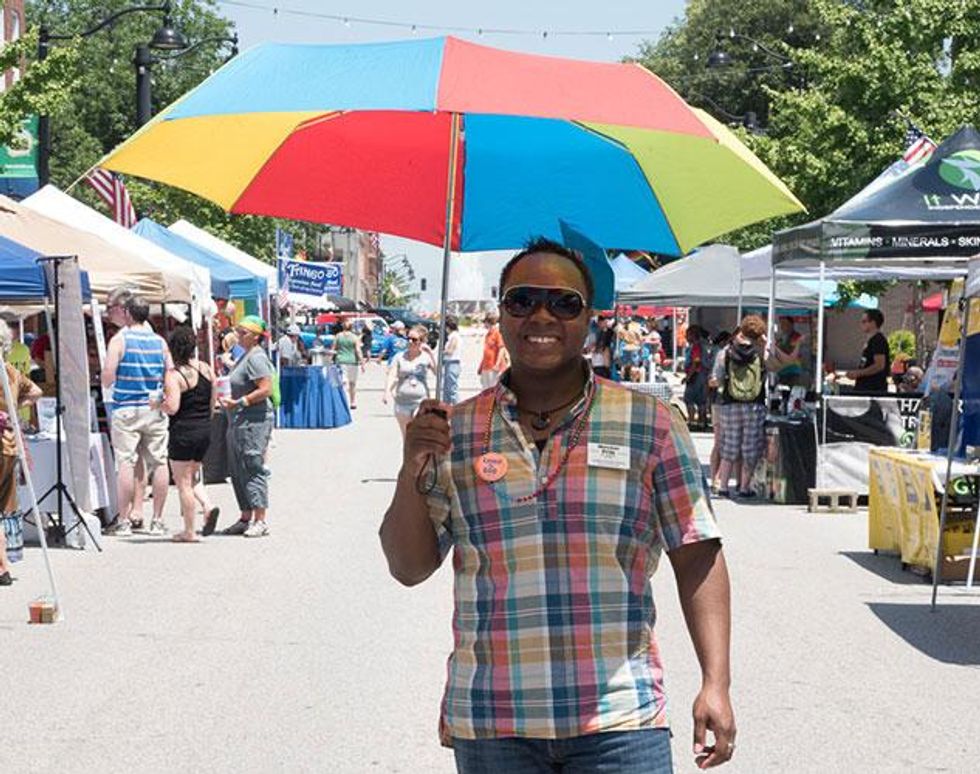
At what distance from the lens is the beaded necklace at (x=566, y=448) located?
151 inches

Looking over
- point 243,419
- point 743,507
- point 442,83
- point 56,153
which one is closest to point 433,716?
point 442,83

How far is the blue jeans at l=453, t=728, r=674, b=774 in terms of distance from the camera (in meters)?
3.73

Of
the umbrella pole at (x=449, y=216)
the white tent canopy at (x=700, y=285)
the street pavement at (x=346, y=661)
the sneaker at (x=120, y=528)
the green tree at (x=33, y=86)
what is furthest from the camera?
the white tent canopy at (x=700, y=285)

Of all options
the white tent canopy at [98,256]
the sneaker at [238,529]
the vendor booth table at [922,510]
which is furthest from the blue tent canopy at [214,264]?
the vendor booth table at [922,510]

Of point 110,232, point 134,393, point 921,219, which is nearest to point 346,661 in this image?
point 134,393

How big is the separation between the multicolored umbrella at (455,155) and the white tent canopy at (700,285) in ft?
71.1

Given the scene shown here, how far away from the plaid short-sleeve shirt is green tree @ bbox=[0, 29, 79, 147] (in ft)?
79.0

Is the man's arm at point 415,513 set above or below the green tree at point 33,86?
below

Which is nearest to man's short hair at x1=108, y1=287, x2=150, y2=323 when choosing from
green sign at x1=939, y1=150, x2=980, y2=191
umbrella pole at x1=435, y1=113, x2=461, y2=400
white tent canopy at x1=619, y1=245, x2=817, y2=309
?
green sign at x1=939, y1=150, x2=980, y2=191

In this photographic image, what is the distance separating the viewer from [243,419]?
14078mm

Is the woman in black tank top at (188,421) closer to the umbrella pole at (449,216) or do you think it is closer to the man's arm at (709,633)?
the umbrella pole at (449,216)

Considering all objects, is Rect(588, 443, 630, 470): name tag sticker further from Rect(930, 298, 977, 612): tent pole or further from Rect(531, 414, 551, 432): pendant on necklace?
Rect(930, 298, 977, 612): tent pole

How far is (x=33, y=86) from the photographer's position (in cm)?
2697

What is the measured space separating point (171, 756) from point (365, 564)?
18.7 ft
